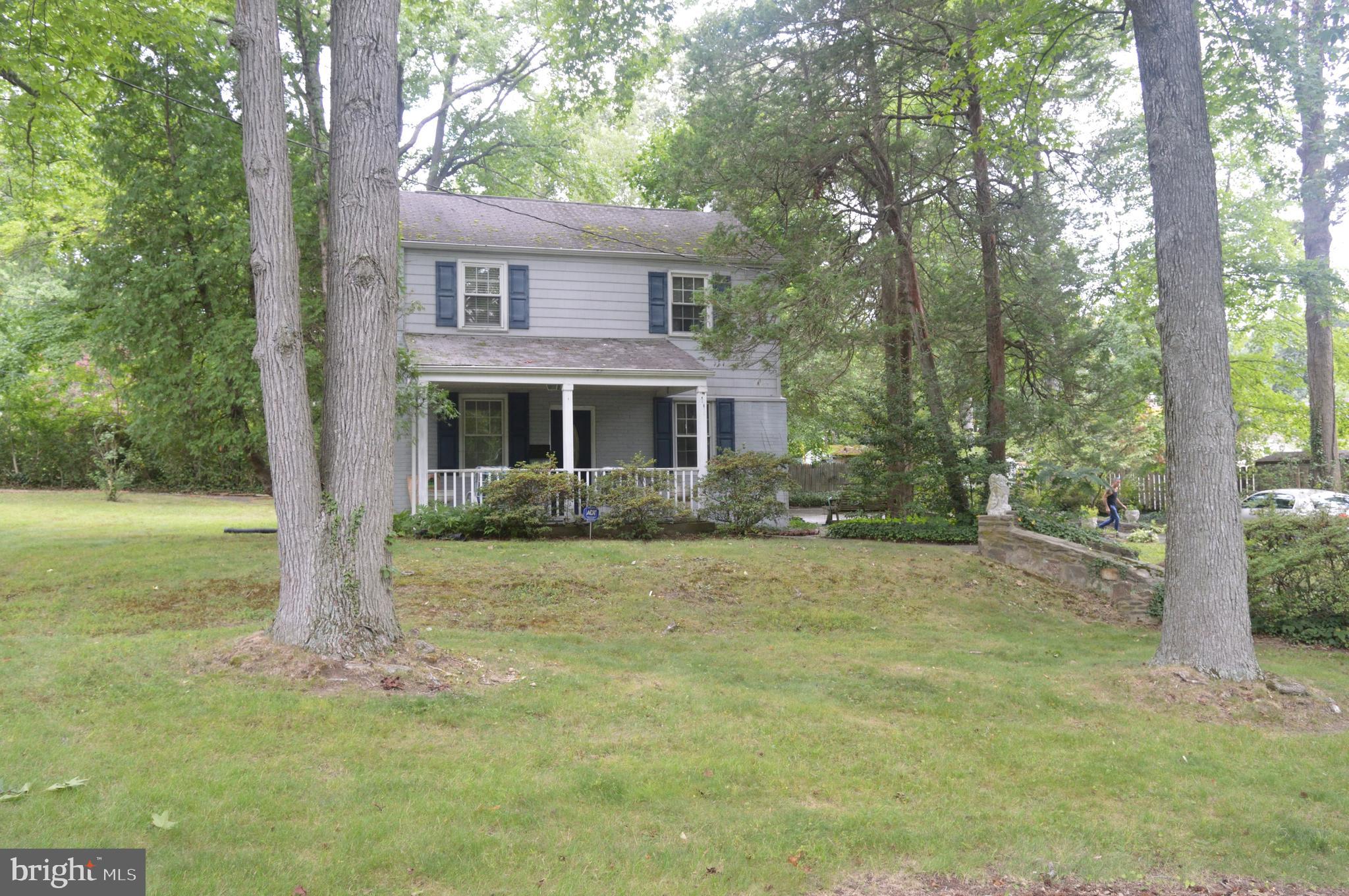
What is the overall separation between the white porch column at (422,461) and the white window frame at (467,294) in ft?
6.69

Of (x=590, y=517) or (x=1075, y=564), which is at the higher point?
(x=590, y=517)

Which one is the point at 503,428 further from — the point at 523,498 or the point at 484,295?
the point at 523,498

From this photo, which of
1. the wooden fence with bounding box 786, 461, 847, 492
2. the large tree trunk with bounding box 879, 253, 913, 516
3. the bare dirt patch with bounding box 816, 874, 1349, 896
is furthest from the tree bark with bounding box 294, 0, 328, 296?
the wooden fence with bounding box 786, 461, 847, 492

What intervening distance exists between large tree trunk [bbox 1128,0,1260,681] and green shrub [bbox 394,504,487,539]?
9.59 meters

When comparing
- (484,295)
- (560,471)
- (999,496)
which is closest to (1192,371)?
(999,496)

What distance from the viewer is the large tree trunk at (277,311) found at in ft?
21.2

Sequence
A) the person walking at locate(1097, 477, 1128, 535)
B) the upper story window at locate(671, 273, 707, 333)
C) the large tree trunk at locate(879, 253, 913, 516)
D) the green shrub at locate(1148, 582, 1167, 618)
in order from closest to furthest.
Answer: the green shrub at locate(1148, 582, 1167, 618) < the large tree trunk at locate(879, 253, 913, 516) < the person walking at locate(1097, 477, 1128, 535) < the upper story window at locate(671, 273, 707, 333)

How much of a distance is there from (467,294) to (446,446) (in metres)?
2.87

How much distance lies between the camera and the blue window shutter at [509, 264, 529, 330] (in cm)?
1698

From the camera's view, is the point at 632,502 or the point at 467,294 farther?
the point at 467,294

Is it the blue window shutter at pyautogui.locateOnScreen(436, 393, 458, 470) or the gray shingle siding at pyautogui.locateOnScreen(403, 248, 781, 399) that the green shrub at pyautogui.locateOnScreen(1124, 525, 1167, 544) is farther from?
the blue window shutter at pyautogui.locateOnScreen(436, 393, 458, 470)

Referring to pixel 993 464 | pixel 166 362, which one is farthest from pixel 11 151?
pixel 993 464

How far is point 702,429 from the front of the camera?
1595cm

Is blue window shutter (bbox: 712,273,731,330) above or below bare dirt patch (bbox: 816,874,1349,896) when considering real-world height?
above
